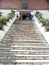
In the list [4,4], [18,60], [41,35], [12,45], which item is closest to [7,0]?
[4,4]

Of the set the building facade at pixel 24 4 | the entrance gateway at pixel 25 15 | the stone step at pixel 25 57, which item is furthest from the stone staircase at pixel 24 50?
the building facade at pixel 24 4

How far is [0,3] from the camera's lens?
2531 centimetres

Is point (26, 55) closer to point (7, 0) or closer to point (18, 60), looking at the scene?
point (18, 60)

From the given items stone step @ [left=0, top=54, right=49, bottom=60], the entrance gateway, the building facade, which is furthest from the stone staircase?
the building facade

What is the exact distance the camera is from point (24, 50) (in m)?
8.78

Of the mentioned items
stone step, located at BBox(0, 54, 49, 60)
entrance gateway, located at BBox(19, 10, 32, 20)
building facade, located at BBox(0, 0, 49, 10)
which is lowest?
stone step, located at BBox(0, 54, 49, 60)

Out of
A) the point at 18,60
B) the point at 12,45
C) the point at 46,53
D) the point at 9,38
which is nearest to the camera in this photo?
Answer: the point at 18,60

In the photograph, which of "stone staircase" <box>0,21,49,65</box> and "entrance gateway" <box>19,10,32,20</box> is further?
"entrance gateway" <box>19,10,32,20</box>

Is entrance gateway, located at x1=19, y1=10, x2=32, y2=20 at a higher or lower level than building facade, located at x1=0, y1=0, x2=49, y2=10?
lower

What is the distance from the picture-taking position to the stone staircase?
25.6 feet

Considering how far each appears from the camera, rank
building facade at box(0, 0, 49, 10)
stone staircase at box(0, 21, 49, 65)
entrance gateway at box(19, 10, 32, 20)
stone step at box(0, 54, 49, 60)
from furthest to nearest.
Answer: building facade at box(0, 0, 49, 10) < entrance gateway at box(19, 10, 32, 20) < stone step at box(0, 54, 49, 60) < stone staircase at box(0, 21, 49, 65)

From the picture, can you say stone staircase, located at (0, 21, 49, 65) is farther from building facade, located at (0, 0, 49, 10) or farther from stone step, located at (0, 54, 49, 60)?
building facade, located at (0, 0, 49, 10)

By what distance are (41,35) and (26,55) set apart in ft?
11.4

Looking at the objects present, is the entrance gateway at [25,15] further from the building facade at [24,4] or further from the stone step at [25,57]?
the stone step at [25,57]
